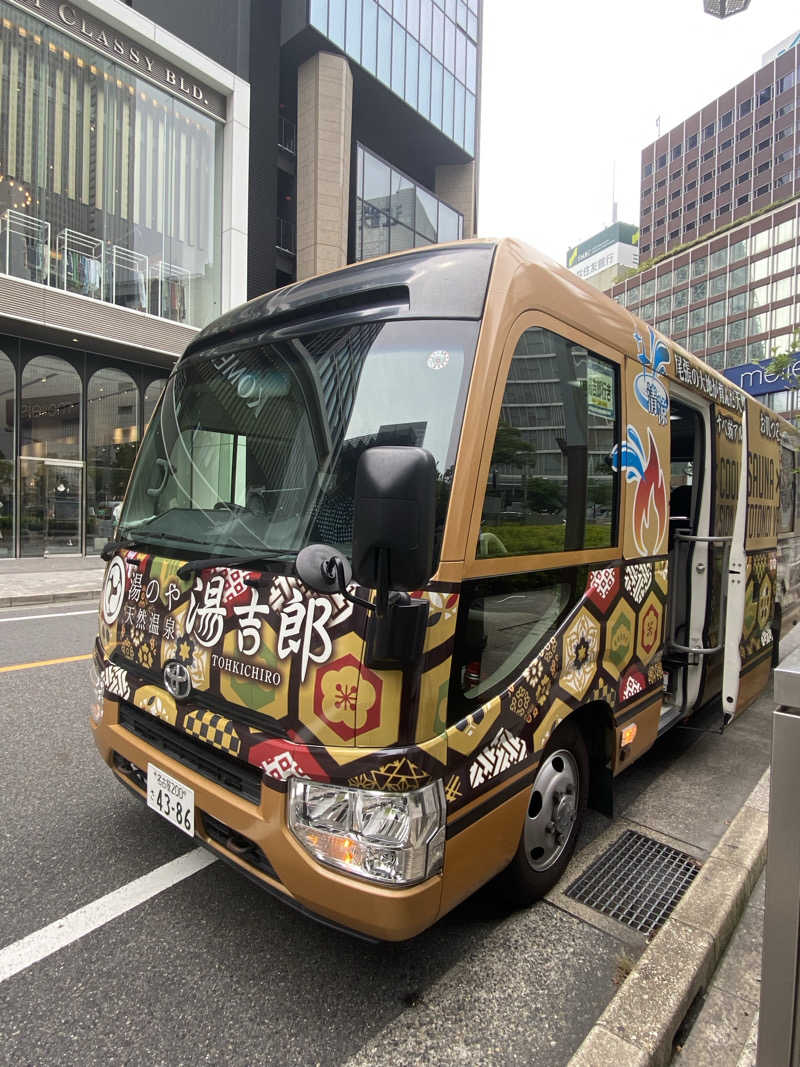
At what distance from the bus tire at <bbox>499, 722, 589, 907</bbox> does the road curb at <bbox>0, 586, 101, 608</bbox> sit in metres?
9.78

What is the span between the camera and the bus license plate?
228 centimetres

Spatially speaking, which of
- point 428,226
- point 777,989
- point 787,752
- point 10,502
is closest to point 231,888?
point 777,989

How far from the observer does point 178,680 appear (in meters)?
2.34

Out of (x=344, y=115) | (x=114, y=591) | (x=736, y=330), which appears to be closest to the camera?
(x=114, y=591)

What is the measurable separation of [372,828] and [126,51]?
2047 centimetres

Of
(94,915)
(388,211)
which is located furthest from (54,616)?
(388,211)

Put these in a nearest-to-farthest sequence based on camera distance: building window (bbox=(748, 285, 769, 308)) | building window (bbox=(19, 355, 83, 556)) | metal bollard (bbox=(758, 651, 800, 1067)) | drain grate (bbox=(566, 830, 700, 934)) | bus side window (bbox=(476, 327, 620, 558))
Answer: metal bollard (bbox=(758, 651, 800, 1067)), bus side window (bbox=(476, 327, 620, 558)), drain grate (bbox=(566, 830, 700, 934)), building window (bbox=(19, 355, 83, 556)), building window (bbox=(748, 285, 769, 308))

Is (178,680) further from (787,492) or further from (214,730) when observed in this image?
(787,492)

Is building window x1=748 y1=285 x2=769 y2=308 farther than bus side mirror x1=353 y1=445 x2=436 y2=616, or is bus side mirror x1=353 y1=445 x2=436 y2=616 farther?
building window x1=748 y1=285 x2=769 y2=308

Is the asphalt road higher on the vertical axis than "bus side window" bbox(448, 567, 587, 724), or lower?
lower

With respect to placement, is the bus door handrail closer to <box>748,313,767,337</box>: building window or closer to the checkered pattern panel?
the checkered pattern panel

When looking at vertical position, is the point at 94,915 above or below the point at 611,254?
below

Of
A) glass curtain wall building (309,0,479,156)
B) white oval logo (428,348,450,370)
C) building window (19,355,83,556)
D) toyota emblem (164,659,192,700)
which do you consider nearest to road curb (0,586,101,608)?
building window (19,355,83,556)

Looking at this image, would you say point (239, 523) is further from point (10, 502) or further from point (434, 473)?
point (10, 502)
